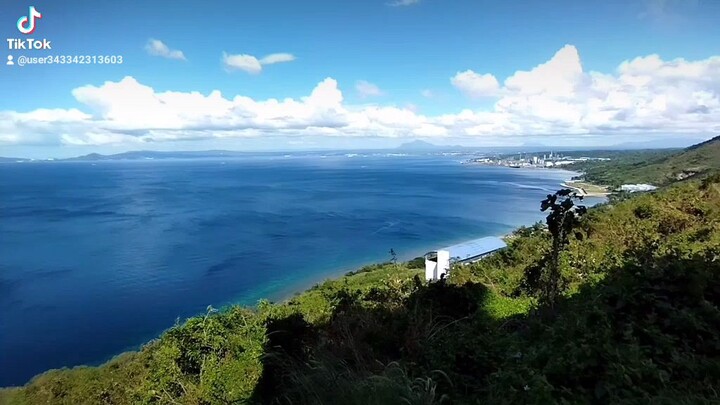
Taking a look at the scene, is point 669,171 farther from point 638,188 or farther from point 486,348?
point 486,348

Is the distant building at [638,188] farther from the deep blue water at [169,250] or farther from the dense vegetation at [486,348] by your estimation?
the dense vegetation at [486,348]

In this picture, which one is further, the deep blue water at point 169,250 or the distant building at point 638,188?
the distant building at point 638,188

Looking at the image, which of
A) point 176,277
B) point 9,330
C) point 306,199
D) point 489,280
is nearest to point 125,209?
point 306,199

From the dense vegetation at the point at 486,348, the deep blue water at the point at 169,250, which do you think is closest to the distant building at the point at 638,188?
the deep blue water at the point at 169,250

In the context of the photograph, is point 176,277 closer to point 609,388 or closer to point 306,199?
point 609,388

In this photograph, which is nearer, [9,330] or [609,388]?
[609,388]

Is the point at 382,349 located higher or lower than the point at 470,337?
lower
